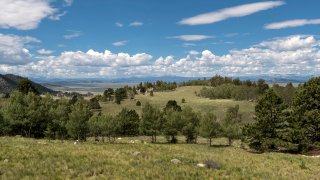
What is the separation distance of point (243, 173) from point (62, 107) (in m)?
81.3

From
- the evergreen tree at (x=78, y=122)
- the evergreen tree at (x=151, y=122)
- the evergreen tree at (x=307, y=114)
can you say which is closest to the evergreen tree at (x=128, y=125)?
the evergreen tree at (x=151, y=122)

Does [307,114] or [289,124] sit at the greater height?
[307,114]

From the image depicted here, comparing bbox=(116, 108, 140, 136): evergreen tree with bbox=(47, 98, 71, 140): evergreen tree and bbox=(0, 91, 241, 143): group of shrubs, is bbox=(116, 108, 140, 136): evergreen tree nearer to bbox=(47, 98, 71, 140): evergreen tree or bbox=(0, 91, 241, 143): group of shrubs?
bbox=(0, 91, 241, 143): group of shrubs

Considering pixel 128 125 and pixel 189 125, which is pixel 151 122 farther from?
pixel 128 125

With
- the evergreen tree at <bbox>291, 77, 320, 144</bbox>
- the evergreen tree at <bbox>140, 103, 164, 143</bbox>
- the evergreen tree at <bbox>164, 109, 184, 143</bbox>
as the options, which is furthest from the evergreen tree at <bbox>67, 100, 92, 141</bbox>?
the evergreen tree at <bbox>291, 77, 320, 144</bbox>

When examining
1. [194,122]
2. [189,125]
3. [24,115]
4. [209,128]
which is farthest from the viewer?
[194,122]

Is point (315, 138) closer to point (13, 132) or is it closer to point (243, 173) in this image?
point (243, 173)

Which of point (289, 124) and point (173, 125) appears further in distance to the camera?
point (173, 125)

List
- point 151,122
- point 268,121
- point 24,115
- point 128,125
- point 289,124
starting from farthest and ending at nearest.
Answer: point 128,125
point 151,122
point 24,115
point 289,124
point 268,121

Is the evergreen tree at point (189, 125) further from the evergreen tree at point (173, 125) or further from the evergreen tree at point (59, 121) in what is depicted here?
the evergreen tree at point (59, 121)

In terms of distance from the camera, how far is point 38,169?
22.5 metres

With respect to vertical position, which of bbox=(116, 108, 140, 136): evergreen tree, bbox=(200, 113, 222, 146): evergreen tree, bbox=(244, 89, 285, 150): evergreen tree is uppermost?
bbox=(244, 89, 285, 150): evergreen tree

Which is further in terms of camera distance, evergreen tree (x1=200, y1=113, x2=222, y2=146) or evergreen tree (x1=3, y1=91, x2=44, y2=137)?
evergreen tree (x1=200, y1=113, x2=222, y2=146)

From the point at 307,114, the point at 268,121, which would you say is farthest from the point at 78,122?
the point at 307,114
